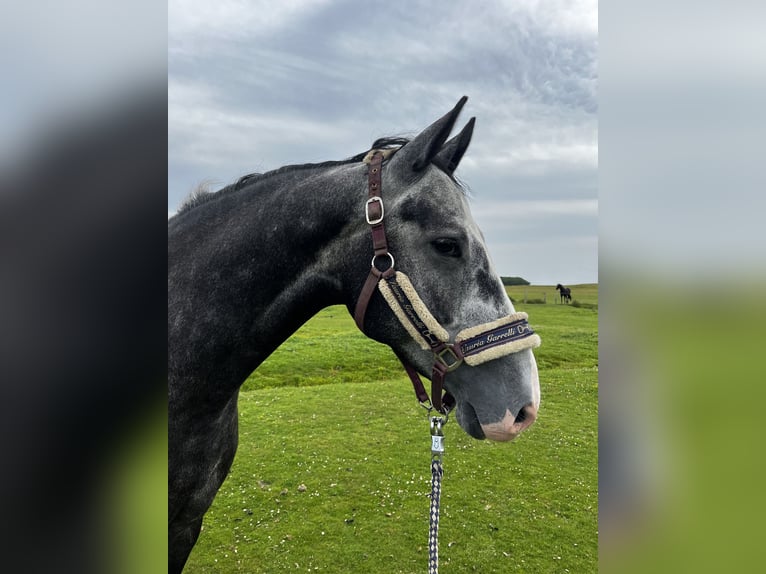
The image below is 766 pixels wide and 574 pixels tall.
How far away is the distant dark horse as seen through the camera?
214 centimetres

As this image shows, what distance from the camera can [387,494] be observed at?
20.9 feet

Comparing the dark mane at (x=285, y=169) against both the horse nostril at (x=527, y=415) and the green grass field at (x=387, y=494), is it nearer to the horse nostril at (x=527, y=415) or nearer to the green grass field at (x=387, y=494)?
the horse nostril at (x=527, y=415)

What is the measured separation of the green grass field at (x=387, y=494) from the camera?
5043 mm

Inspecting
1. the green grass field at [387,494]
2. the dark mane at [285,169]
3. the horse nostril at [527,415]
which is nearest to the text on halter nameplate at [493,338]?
the horse nostril at [527,415]

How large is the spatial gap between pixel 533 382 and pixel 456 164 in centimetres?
125

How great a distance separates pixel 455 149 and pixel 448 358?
1143 millimetres

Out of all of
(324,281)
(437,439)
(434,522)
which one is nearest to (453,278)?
(324,281)

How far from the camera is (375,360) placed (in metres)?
17.7

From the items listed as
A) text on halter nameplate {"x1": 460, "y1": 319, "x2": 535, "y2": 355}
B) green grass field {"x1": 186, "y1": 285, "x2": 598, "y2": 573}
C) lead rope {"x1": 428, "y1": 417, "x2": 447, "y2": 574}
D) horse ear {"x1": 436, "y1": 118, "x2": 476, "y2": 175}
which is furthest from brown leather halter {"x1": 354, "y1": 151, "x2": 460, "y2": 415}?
green grass field {"x1": 186, "y1": 285, "x2": 598, "y2": 573}

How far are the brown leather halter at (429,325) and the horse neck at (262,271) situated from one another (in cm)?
10

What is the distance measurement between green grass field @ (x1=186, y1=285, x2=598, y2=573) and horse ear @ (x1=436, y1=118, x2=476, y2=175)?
14.4 feet

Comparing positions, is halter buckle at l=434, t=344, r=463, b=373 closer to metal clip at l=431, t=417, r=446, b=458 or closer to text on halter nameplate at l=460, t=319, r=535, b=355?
text on halter nameplate at l=460, t=319, r=535, b=355
